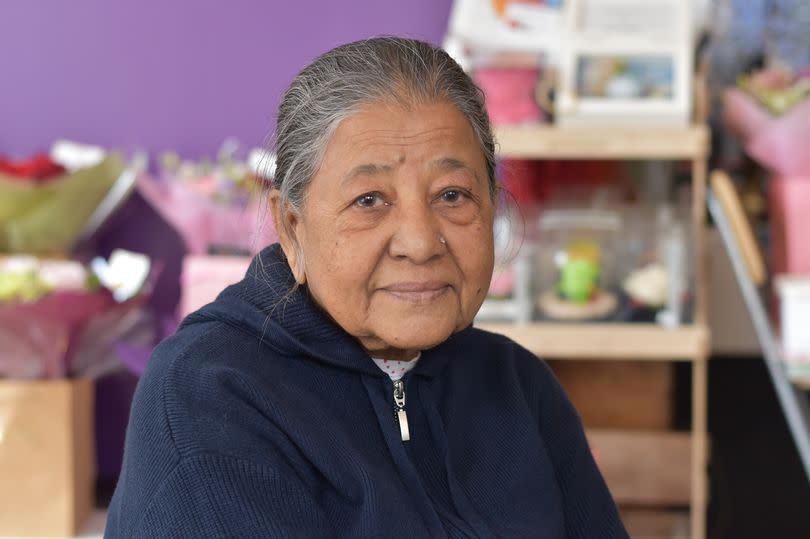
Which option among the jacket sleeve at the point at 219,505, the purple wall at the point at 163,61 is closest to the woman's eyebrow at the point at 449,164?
the jacket sleeve at the point at 219,505

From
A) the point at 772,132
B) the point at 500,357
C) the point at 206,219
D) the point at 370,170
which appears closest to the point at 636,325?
the point at 772,132

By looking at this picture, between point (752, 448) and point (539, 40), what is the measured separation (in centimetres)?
145

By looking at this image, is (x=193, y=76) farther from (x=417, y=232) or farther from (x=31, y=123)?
(x=417, y=232)

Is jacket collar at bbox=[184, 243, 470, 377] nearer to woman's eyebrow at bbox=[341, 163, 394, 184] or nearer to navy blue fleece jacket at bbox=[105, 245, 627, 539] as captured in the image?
navy blue fleece jacket at bbox=[105, 245, 627, 539]

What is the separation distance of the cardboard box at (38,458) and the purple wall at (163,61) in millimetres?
881

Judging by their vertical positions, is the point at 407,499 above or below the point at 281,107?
below

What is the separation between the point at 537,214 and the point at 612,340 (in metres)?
0.40

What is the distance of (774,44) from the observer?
11.0 feet

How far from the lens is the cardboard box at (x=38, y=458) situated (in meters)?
2.86

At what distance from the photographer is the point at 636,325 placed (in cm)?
296

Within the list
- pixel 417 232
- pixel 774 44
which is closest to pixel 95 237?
pixel 774 44

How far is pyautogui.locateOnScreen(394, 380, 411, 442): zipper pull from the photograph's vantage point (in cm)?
131

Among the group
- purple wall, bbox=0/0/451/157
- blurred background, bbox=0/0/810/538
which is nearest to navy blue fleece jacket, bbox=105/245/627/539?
blurred background, bbox=0/0/810/538

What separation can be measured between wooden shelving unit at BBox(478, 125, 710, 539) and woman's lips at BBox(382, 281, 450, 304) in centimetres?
169
